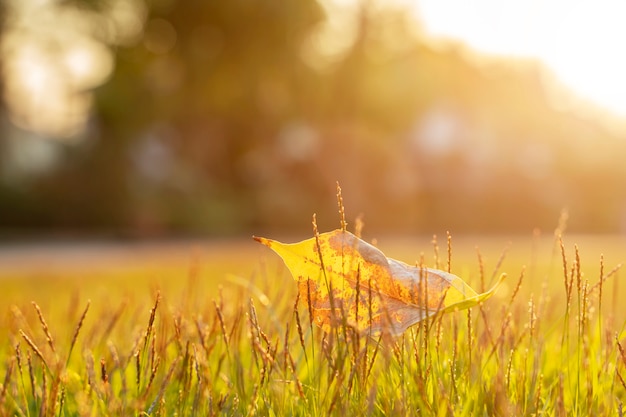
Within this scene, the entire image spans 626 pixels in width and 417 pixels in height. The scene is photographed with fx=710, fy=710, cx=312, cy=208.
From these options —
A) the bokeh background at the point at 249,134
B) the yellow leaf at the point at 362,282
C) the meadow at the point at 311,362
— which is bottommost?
the meadow at the point at 311,362

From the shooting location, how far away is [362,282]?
1.68 metres

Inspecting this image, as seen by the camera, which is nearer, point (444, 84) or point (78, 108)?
point (78, 108)

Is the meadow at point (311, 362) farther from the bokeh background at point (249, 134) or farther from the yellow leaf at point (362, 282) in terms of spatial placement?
the bokeh background at point (249, 134)

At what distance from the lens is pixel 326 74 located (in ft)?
80.2

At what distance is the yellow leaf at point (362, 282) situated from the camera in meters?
1.61

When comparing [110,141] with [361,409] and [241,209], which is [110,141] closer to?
[241,209]

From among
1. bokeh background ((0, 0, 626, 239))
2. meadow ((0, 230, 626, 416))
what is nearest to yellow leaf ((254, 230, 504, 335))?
meadow ((0, 230, 626, 416))

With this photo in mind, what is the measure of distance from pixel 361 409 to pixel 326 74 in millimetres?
23404

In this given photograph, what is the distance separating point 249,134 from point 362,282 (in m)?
22.2

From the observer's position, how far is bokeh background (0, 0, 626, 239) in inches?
795

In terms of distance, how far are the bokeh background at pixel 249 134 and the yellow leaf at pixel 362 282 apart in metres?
17.4

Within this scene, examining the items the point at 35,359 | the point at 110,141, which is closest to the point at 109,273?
the point at 35,359

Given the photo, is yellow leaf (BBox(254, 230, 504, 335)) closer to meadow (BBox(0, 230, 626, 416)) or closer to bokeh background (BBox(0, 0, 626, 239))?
meadow (BBox(0, 230, 626, 416))

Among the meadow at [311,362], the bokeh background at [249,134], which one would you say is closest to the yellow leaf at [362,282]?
the meadow at [311,362]
